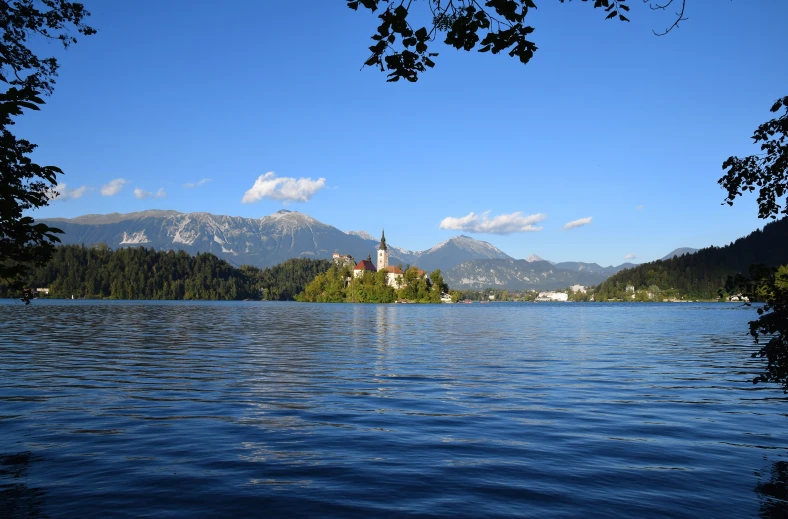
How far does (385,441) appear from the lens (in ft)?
45.5

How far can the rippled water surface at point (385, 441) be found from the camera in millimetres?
9680

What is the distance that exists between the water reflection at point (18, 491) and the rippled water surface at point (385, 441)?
47 millimetres

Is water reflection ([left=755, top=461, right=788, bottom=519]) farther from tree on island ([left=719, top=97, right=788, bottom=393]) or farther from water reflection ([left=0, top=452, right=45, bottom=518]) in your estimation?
water reflection ([left=0, top=452, right=45, bottom=518])

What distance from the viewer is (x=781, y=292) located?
1134cm

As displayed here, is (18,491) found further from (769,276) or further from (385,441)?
(769,276)

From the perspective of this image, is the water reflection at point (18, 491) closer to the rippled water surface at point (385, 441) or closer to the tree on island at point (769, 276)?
the rippled water surface at point (385, 441)

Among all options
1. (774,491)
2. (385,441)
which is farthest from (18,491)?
(774,491)

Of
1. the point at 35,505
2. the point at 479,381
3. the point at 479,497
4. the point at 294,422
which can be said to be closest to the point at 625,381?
the point at 479,381

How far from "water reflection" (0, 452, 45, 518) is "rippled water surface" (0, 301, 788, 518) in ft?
0.15

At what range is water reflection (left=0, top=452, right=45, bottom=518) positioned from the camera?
894cm

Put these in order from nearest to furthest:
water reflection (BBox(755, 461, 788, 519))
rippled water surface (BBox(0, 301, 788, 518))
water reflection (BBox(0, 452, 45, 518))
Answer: water reflection (BBox(0, 452, 45, 518)) → water reflection (BBox(755, 461, 788, 519)) → rippled water surface (BBox(0, 301, 788, 518))

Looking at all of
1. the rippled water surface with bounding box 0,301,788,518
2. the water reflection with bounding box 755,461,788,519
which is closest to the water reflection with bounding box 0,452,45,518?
the rippled water surface with bounding box 0,301,788,518

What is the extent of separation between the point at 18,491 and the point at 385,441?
7474mm

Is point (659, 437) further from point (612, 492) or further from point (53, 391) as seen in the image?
point (53, 391)
